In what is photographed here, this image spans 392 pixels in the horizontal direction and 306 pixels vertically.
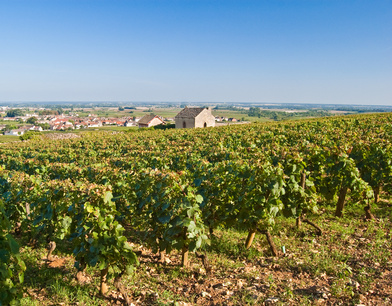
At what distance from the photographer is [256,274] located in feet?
15.7

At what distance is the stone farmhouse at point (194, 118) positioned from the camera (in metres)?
52.5

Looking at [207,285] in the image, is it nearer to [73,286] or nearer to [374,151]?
[73,286]

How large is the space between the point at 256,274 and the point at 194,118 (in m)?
48.3

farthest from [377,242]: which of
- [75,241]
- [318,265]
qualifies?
[75,241]

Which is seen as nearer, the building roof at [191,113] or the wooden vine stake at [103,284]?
the wooden vine stake at [103,284]

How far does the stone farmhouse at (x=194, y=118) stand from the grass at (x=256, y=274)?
153 ft

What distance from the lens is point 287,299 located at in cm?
397

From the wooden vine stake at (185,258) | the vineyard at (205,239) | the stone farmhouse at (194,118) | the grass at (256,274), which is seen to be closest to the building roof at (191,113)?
the stone farmhouse at (194,118)

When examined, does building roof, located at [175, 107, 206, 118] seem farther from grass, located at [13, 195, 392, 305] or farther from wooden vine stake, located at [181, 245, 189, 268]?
wooden vine stake, located at [181, 245, 189, 268]

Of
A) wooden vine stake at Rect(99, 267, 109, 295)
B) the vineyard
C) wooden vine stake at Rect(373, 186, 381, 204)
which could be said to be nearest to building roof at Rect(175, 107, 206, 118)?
wooden vine stake at Rect(373, 186, 381, 204)

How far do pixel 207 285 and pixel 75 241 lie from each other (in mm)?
2371

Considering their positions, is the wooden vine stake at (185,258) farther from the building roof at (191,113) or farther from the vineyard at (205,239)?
the building roof at (191,113)

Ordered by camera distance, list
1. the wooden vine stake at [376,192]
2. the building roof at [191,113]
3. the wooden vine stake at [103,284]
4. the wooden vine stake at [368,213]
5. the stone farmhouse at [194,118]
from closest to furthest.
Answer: the wooden vine stake at [103,284], the wooden vine stake at [368,213], the wooden vine stake at [376,192], the stone farmhouse at [194,118], the building roof at [191,113]

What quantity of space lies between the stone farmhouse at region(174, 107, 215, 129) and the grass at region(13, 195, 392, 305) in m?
46.7
